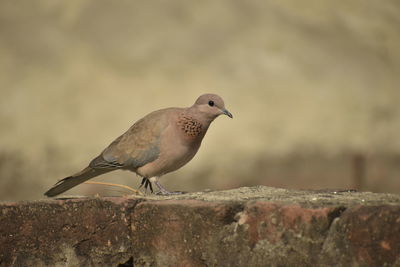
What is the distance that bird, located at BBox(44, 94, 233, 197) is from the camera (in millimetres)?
4996

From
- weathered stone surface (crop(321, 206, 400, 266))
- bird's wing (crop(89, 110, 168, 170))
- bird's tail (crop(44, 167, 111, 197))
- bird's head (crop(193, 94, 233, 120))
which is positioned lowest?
weathered stone surface (crop(321, 206, 400, 266))

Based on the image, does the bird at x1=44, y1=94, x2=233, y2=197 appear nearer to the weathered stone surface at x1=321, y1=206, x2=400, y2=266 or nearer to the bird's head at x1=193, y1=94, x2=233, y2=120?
the bird's head at x1=193, y1=94, x2=233, y2=120

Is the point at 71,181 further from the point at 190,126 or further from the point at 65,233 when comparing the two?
the point at 65,233

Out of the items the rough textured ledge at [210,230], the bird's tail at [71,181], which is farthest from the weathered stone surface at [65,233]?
the bird's tail at [71,181]

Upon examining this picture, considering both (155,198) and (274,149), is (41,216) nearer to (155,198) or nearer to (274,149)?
(155,198)

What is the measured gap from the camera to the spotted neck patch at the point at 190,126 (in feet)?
16.4

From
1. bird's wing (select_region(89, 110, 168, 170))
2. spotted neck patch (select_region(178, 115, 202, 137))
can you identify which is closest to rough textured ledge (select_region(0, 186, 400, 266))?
spotted neck patch (select_region(178, 115, 202, 137))

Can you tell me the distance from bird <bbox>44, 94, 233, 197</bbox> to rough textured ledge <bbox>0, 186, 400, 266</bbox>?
37.5 inches

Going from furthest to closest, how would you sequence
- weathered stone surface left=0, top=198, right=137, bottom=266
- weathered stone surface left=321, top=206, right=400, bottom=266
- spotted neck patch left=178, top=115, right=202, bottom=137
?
spotted neck patch left=178, top=115, right=202, bottom=137 → weathered stone surface left=0, top=198, right=137, bottom=266 → weathered stone surface left=321, top=206, right=400, bottom=266

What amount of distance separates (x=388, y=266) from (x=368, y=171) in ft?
23.6

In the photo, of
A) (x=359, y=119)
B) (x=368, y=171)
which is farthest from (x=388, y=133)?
(x=368, y=171)

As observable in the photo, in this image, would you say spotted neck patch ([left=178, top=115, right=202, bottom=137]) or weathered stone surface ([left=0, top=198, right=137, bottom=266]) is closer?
weathered stone surface ([left=0, top=198, right=137, bottom=266])

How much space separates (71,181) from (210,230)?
1850mm

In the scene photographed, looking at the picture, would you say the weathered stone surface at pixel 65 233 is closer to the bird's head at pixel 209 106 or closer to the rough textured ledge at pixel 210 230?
the rough textured ledge at pixel 210 230
